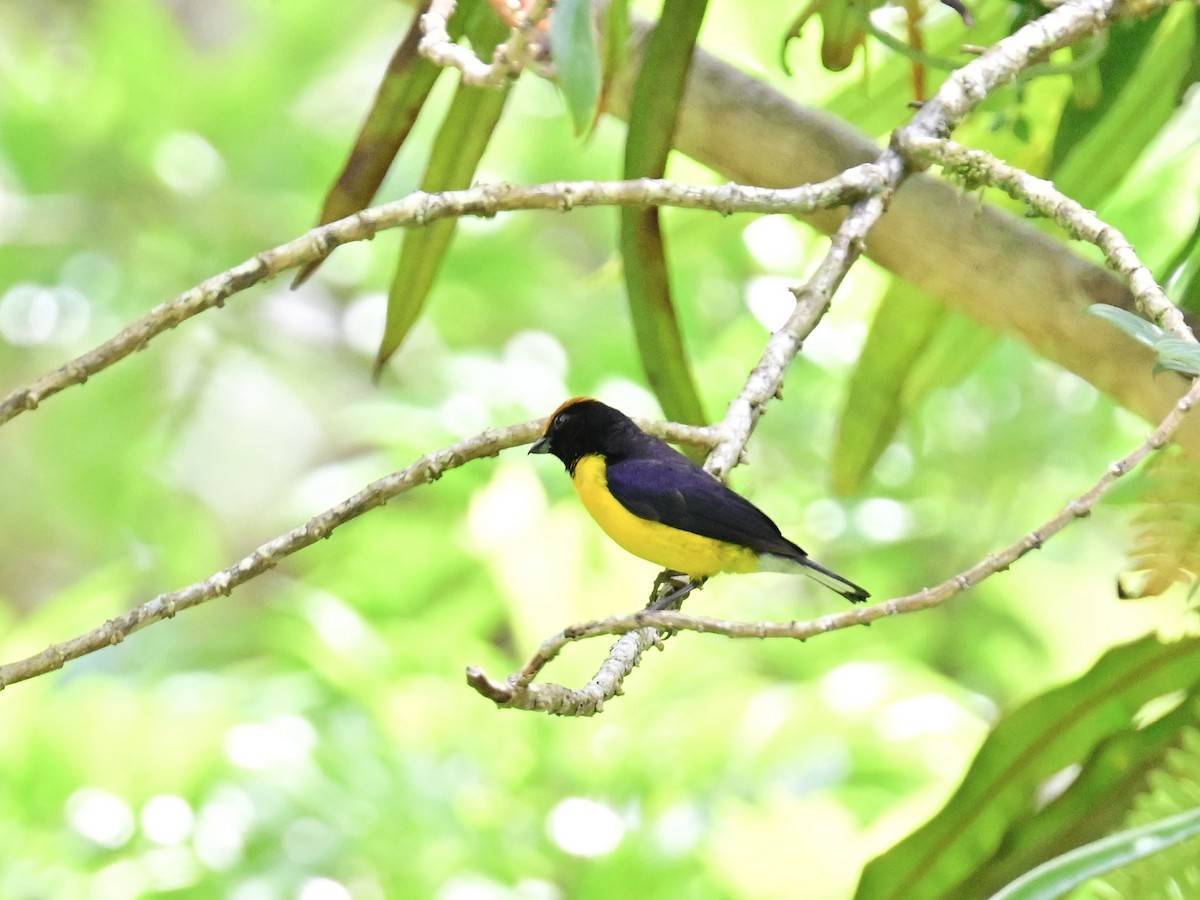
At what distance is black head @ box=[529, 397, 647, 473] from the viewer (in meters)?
1.27

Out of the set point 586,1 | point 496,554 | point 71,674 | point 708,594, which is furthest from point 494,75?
point 71,674

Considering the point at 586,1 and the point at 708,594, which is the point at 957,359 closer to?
the point at 586,1

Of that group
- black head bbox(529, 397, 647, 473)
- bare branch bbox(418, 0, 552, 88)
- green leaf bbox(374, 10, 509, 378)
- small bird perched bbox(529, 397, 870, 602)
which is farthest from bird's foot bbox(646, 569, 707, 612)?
bare branch bbox(418, 0, 552, 88)

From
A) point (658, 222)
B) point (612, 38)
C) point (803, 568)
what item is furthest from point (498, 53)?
point (803, 568)

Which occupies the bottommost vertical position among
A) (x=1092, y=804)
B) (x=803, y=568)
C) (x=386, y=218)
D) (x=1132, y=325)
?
(x=1092, y=804)

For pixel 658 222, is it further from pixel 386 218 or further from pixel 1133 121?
pixel 1133 121

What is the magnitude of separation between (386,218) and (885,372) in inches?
34.1

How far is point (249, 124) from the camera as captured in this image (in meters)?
3.43

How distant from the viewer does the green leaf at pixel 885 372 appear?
1.51 m

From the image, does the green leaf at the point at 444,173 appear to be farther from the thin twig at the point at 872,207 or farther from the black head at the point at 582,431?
the thin twig at the point at 872,207

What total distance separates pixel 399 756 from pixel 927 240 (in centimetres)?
143

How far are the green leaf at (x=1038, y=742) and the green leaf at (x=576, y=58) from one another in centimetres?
77

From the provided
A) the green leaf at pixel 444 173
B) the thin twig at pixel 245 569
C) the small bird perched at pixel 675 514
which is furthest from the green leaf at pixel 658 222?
the thin twig at pixel 245 569

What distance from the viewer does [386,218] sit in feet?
2.71
